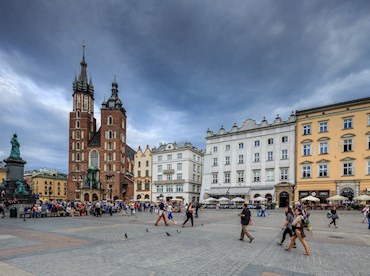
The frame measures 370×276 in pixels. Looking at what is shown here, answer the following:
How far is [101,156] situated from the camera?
256ft

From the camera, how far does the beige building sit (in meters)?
65.8

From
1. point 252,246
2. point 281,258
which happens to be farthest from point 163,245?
point 281,258

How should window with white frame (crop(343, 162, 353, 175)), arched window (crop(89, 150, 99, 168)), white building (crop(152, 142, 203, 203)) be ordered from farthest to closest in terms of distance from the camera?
arched window (crop(89, 150, 99, 168)), white building (crop(152, 142, 203, 203)), window with white frame (crop(343, 162, 353, 175))

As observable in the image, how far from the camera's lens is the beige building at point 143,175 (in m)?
65.8

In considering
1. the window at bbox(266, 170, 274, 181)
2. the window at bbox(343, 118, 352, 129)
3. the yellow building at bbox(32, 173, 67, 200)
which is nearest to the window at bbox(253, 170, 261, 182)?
the window at bbox(266, 170, 274, 181)

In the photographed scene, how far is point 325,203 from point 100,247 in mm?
39965

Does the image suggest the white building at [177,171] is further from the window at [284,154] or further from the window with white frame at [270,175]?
the window at [284,154]

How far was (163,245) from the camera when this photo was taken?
1031 cm

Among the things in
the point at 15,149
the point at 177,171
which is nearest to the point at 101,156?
the point at 177,171

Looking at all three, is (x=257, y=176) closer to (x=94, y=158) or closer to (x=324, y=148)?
(x=324, y=148)

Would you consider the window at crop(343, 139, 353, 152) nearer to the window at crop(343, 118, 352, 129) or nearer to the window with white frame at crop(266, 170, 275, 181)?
the window at crop(343, 118, 352, 129)

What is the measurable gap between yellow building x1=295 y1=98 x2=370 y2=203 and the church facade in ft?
166

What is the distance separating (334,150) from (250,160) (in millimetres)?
14156

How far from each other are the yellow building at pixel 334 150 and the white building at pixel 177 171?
24.9m
